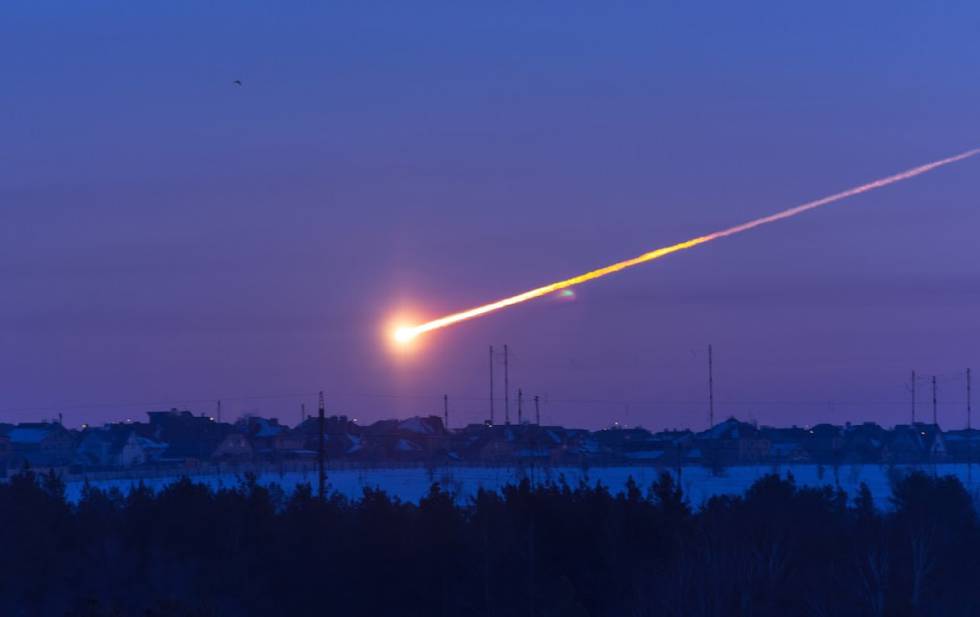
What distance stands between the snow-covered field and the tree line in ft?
52.3

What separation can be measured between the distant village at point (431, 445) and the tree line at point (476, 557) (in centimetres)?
3932

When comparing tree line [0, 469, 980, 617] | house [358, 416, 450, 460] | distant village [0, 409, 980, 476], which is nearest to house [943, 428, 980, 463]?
distant village [0, 409, 980, 476]

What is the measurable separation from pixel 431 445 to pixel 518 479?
3268cm

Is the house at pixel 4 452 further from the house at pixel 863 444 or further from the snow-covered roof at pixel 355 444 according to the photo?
the house at pixel 863 444

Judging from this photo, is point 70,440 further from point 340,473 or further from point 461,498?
point 461,498

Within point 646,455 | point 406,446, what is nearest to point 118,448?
point 406,446

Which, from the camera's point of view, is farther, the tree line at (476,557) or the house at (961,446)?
the house at (961,446)

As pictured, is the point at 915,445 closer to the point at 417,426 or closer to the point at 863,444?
the point at 863,444

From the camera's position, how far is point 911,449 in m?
90.6

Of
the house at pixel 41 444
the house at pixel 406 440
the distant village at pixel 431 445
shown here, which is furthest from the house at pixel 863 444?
the house at pixel 41 444

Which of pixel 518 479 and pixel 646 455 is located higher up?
pixel 518 479

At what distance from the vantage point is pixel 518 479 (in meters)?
56.1

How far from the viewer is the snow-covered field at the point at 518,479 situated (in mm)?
54031

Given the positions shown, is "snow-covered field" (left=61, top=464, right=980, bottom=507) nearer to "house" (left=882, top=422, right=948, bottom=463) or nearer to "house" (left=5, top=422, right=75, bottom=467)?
"house" (left=882, top=422, right=948, bottom=463)
